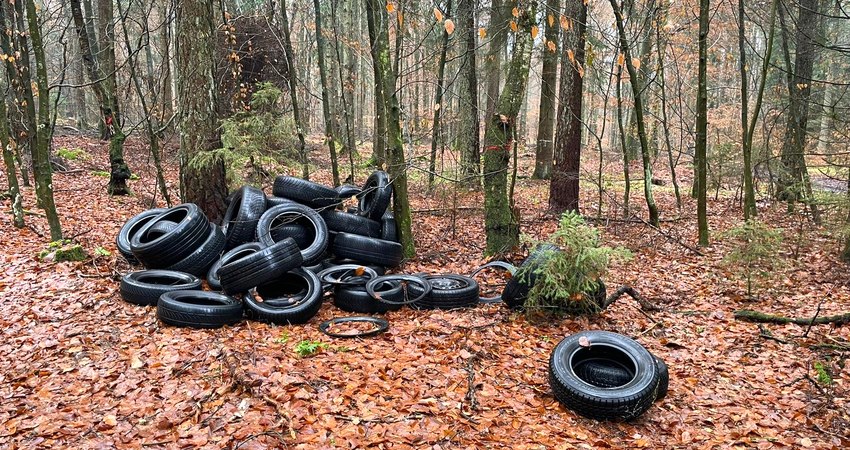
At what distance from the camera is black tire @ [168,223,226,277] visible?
7024 millimetres

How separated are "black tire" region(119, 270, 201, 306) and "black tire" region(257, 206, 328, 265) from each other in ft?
3.79

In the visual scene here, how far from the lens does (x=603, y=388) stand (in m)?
4.23

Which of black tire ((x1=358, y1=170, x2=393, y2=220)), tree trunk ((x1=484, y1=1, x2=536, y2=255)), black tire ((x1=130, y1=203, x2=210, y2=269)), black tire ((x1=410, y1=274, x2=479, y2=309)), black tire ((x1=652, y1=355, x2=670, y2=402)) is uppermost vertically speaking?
tree trunk ((x1=484, y1=1, x2=536, y2=255))

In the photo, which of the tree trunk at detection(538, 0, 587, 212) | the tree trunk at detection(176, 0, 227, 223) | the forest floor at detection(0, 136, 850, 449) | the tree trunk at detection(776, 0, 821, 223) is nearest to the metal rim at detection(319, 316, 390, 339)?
the forest floor at detection(0, 136, 850, 449)

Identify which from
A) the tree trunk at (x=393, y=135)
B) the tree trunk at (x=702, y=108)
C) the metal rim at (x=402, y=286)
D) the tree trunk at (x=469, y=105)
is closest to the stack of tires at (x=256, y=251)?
the tree trunk at (x=393, y=135)

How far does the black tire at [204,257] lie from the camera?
23.0 ft

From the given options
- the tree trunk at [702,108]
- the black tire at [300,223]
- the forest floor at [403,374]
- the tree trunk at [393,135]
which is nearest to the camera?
the forest floor at [403,374]

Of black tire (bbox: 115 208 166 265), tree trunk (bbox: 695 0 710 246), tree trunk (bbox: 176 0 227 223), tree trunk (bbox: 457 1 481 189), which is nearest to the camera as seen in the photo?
black tire (bbox: 115 208 166 265)

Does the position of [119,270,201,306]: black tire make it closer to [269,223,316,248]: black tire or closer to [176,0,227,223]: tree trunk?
[269,223,316,248]: black tire

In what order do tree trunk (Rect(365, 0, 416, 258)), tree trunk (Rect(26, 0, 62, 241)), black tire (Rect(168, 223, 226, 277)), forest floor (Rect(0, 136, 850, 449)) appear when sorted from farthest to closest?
tree trunk (Rect(365, 0, 416, 258)), black tire (Rect(168, 223, 226, 277)), tree trunk (Rect(26, 0, 62, 241)), forest floor (Rect(0, 136, 850, 449))

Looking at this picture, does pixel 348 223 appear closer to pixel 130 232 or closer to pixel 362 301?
pixel 362 301

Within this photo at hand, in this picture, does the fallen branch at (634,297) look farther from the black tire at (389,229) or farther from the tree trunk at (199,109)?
the tree trunk at (199,109)

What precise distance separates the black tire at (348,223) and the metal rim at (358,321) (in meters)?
2.24

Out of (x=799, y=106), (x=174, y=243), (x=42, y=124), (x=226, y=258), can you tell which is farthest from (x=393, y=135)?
(x=799, y=106)
